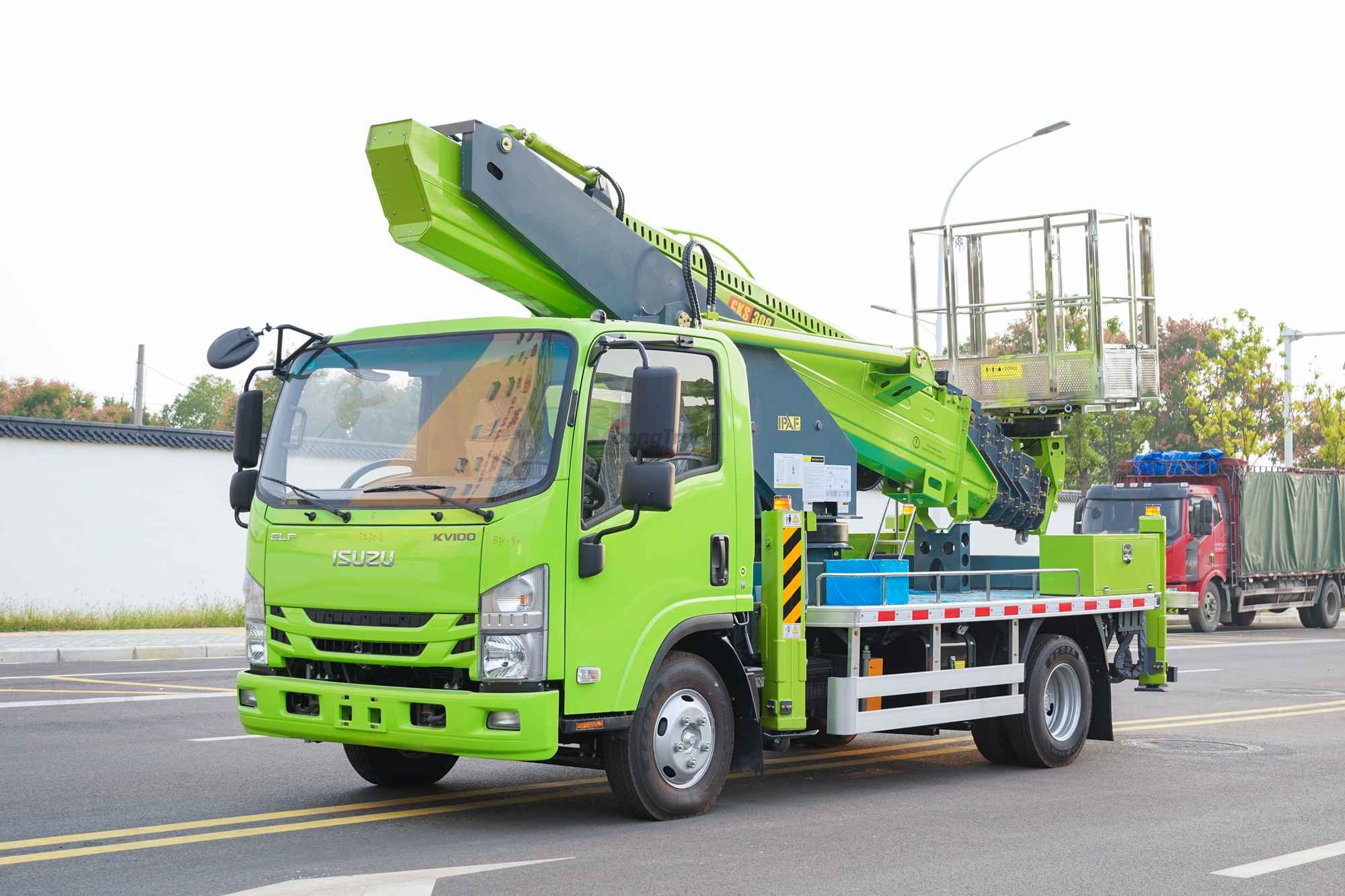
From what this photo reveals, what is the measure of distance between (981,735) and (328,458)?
4805 mm

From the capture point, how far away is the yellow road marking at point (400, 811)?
678 centimetres

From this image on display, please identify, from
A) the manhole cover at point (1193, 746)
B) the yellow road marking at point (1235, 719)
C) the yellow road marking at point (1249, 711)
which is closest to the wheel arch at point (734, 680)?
the manhole cover at point (1193, 746)

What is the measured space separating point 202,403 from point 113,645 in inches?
2226

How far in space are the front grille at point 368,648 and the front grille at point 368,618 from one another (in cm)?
9

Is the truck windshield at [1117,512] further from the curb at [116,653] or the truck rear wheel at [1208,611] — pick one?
the curb at [116,653]

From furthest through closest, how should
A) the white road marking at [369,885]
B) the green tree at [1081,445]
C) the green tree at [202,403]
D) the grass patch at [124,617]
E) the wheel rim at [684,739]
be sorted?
the green tree at [202,403] < the green tree at [1081,445] < the grass patch at [124,617] < the wheel rim at [684,739] < the white road marking at [369,885]

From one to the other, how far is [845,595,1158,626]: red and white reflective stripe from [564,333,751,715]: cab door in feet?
3.01

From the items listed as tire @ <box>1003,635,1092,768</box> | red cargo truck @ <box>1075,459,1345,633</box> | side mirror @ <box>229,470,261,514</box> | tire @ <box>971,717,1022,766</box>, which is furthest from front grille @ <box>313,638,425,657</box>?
red cargo truck @ <box>1075,459,1345,633</box>

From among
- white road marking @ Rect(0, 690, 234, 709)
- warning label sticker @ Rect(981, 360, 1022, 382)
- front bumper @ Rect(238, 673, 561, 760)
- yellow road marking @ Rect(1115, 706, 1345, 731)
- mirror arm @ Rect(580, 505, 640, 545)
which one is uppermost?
warning label sticker @ Rect(981, 360, 1022, 382)

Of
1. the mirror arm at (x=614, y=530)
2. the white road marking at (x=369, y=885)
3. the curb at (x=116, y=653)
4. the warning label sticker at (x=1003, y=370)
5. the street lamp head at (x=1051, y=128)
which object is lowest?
the white road marking at (x=369, y=885)

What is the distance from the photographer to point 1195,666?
1894 centimetres

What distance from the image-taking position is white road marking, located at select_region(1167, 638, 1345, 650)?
22703 mm

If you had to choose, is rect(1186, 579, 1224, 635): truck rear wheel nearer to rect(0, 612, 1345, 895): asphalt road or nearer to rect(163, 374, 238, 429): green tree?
rect(0, 612, 1345, 895): asphalt road

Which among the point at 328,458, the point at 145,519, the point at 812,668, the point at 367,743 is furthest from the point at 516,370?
the point at 145,519
